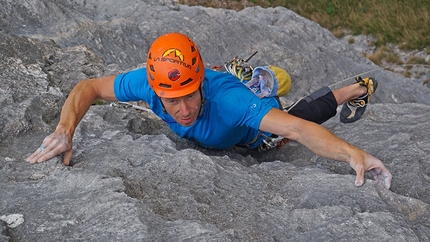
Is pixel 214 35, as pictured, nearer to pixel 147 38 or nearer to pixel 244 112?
pixel 147 38

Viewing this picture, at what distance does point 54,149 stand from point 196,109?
4.51 ft

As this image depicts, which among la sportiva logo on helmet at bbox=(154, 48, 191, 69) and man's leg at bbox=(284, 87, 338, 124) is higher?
la sportiva logo on helmet at bbox=(154, 48, 191, 69)

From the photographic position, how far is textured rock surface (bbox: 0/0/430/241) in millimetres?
3543

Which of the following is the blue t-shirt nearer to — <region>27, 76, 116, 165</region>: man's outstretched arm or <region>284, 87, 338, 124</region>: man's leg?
<region>27, 76, 116, 165</region>: man's outstretched arm

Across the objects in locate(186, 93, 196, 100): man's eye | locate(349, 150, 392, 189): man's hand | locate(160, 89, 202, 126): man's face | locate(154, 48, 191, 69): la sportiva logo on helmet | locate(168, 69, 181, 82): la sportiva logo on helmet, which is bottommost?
locate(349, 150, 392, 189): man's hand

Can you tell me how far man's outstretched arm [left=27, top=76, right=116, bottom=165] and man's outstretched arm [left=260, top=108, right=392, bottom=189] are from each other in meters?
1.73

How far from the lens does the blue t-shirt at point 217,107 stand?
4746 millimetres

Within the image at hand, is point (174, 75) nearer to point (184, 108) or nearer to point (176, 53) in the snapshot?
point (176, 53)

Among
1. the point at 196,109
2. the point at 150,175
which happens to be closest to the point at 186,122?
the point at 196,109

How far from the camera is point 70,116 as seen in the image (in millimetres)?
4770

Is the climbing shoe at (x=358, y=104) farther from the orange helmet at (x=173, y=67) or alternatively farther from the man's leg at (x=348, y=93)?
the orange helmet at (x=173, y=67)

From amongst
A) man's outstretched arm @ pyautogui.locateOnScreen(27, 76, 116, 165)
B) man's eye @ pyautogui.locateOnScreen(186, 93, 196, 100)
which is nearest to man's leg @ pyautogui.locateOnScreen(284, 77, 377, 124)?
man's eye @ pyautogui.locateOnScreen(186, 93, 196, 100)

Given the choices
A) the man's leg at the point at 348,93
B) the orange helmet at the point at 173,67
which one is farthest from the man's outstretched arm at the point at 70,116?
the man's leg at the point at 348,93

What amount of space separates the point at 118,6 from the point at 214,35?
2.15m
